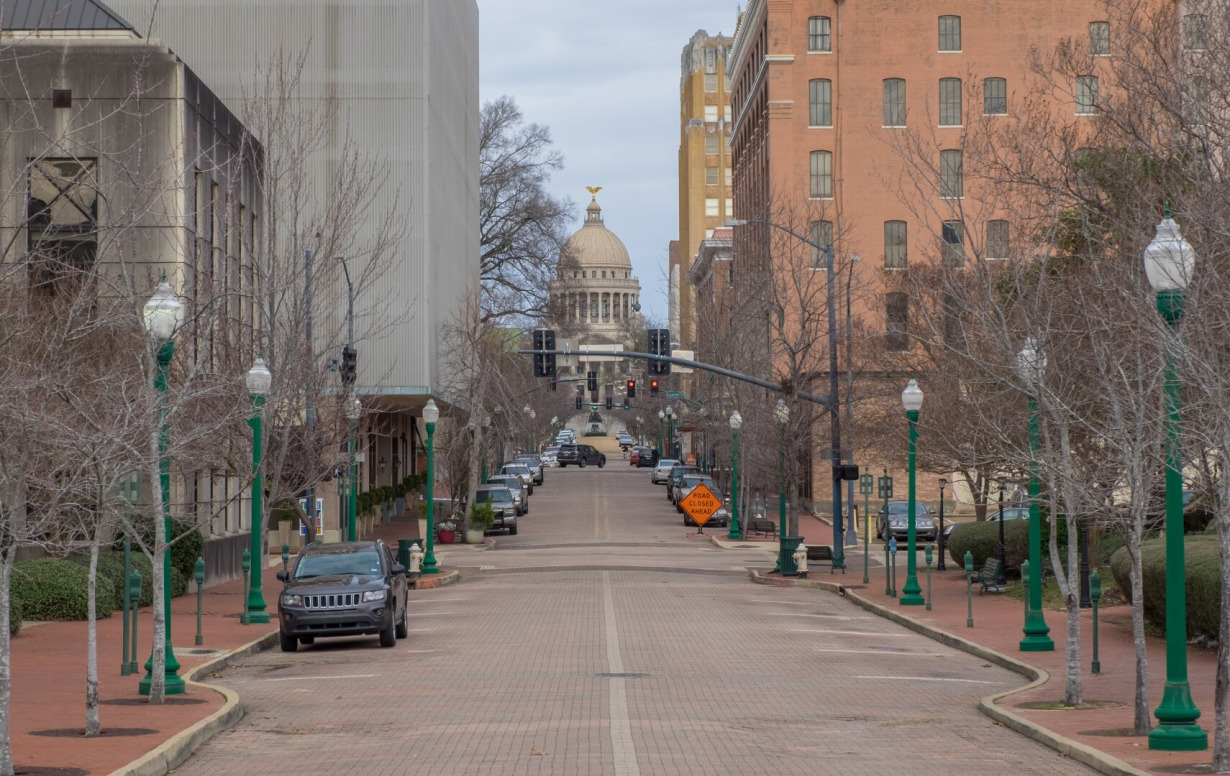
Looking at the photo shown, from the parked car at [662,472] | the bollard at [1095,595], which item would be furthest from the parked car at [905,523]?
the parked car at [662,472]

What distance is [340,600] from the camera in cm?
2350

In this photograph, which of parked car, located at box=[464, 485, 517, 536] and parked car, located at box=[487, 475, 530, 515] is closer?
parked car, located at box=[464, 485, 517, 536]

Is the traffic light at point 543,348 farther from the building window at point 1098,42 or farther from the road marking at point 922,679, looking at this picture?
the road marking at point 922,679

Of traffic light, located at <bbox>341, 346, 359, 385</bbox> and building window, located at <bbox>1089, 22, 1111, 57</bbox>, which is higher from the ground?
building window, located at <bbox>1089, 22, 1111, 57</bbox>

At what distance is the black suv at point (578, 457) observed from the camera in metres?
123

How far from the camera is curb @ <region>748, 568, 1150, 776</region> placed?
13.1m

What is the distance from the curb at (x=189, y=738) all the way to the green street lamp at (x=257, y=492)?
4504 mm

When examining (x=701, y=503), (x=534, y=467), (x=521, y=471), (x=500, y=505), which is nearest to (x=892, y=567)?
(x=701, y=503)

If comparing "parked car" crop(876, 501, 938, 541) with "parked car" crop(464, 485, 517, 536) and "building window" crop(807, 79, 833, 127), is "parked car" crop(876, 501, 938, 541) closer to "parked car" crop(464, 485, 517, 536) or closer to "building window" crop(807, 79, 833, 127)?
"parked car" crop(464, 485, 517, 536)

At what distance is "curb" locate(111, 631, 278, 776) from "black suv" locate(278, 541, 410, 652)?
2579 millimetres

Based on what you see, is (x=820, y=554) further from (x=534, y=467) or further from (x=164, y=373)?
(x=534, y=467)

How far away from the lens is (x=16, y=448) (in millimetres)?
16391

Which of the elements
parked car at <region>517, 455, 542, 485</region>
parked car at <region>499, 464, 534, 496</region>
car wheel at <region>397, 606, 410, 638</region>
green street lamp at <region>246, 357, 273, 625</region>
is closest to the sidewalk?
car wheel at <region>397, 606, 410, 638</region>

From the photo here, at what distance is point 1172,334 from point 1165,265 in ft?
1.87
